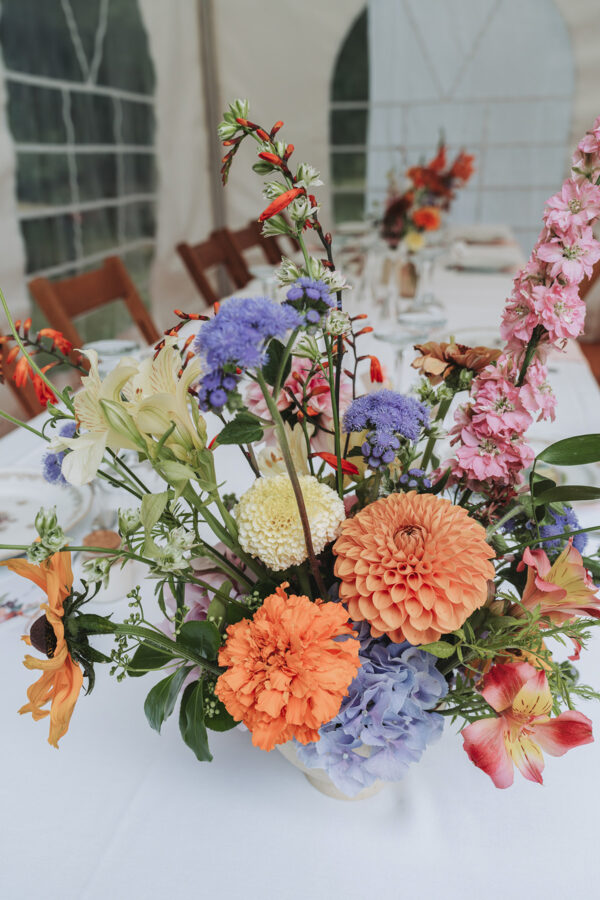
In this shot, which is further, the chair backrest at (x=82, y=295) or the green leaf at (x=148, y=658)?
the chair backrest at (x=82, y=295)

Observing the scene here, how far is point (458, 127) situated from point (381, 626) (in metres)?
4.11

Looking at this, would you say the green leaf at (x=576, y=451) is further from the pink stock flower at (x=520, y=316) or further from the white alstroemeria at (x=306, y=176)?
the white alstroemeria at (x=306, y=176)

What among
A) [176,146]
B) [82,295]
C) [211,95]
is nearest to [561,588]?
[82,295]

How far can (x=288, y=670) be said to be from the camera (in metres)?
0.35

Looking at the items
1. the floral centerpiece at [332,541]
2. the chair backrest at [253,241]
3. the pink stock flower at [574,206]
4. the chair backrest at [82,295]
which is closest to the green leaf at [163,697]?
the floral centerpiece at [332,541]

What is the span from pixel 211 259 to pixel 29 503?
1.60 metres

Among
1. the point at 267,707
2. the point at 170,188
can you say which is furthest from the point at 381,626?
the point at 170,188

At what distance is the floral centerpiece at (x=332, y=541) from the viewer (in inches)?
13.7

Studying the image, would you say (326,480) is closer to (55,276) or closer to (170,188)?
(55,276)

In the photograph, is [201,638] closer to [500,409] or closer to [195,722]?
[195,722]

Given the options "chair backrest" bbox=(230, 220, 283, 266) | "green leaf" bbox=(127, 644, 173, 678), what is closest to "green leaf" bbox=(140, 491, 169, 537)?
"green leaf" bbox=(127, 644, 173, 678)

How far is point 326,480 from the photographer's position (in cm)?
48

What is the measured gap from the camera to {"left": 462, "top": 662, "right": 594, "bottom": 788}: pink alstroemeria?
371 mm

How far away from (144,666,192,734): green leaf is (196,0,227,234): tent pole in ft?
12.3
